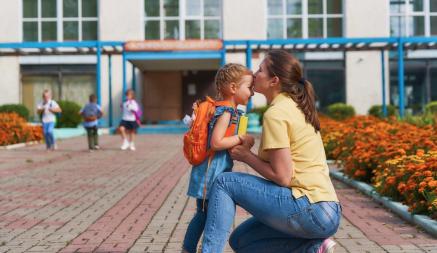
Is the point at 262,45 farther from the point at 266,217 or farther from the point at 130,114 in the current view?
the point at 266,217

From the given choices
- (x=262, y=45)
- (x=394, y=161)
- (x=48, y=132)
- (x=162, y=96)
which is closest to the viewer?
(x=394, y=161)

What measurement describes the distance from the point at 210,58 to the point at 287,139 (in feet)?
74.8

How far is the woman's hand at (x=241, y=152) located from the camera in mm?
3549

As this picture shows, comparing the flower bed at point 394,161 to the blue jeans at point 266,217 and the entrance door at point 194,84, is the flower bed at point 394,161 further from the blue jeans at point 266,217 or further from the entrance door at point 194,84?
the entrance door at point 194,84

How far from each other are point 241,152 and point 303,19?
2731 centimetres

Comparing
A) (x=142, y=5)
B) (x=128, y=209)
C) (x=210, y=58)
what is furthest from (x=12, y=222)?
(x=142, y=5)

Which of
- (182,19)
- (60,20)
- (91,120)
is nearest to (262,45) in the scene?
(182,19)

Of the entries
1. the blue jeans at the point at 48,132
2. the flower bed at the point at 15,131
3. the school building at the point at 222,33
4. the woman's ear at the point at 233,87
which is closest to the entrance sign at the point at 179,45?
the school building at the point at 222,33

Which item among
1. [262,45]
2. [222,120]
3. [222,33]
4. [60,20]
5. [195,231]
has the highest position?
[60,20]

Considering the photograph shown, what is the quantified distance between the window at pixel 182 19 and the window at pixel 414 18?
8801mm

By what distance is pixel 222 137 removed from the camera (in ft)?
11.9

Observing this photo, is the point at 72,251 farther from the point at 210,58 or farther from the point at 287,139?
the point at 210,58

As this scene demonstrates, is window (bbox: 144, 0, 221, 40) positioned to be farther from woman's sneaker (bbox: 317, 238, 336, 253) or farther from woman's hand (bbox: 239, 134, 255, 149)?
woman's sneaker (bbox: 317, 238, 336, 253)

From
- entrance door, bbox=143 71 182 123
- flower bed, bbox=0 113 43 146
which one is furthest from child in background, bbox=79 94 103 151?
entrance door, bbox=143 71 182 123
